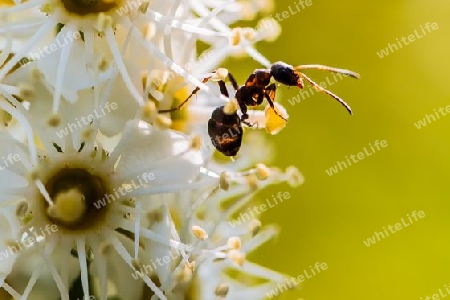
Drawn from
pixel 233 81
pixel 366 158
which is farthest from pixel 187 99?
pixel 366 158

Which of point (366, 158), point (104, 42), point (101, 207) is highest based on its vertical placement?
point (104, 42)

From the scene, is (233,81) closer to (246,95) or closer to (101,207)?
(246,95)

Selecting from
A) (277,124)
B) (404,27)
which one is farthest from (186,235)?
(404,27)

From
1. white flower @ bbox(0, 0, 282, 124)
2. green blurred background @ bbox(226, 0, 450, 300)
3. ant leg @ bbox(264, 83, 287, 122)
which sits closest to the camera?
white flower @ bbox(0, 0, 282, 124)

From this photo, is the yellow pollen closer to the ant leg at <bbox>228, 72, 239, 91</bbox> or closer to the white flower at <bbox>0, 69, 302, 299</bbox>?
the white flower at <bbox>0, 69, 302, 299</bbox>

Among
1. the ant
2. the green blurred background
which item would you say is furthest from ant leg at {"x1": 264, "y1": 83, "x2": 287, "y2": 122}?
the green blurred background

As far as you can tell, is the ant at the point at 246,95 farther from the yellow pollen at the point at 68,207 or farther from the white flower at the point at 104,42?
the yellow pollen at the point at 68,207
